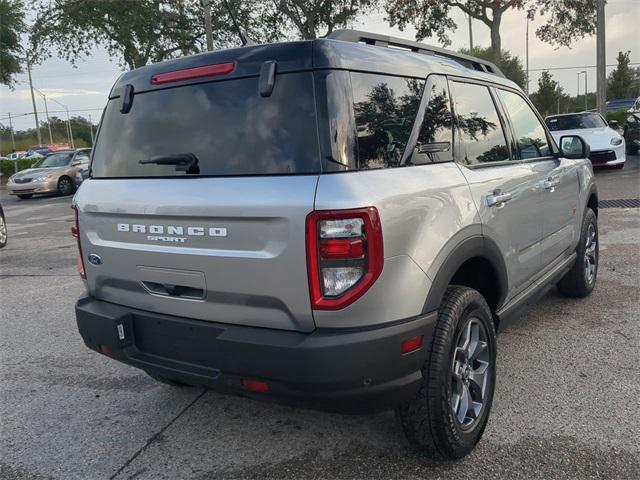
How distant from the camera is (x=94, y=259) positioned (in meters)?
2.86

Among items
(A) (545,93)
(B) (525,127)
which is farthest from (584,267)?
(A) (545,93)

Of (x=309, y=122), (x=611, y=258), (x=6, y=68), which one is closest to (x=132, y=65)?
(x=6, y=68)

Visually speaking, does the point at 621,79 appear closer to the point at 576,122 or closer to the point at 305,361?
the point at 576,122

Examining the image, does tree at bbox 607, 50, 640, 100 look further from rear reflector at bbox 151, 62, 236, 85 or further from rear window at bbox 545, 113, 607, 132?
rear reflector at bbox 151, 62, 236, 85

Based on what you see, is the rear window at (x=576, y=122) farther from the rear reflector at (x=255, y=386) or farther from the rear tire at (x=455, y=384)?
the rear reflector at (x=255, y=386)

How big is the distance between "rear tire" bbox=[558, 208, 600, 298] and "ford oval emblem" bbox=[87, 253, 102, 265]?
12.2 feet

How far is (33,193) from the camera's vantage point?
60.8ft

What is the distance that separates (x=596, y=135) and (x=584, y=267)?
10.1m

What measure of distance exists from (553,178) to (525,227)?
0.72 m

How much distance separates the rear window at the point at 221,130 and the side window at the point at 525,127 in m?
→ 1.84

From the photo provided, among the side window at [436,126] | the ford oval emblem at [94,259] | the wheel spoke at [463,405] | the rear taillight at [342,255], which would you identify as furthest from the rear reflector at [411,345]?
the ford oval emblem at [94,259]

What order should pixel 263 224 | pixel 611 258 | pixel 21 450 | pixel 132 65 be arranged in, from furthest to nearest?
pixel 132 65
pixel 611 258
pixel 21 450
pixel 263 224

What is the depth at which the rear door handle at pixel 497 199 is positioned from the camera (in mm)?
2915

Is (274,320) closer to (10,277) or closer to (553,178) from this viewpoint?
(553,178)
